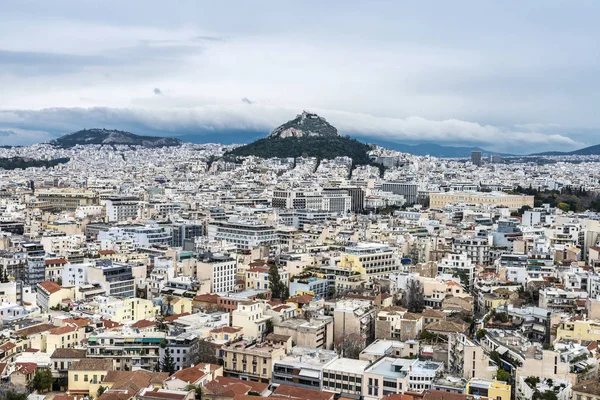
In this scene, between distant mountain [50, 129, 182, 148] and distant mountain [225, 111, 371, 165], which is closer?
distant mountain [225, 111, 371, 165]

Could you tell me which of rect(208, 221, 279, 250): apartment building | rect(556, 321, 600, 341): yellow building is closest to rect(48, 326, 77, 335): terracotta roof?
rect(556, 321, 600, 341): yellow building

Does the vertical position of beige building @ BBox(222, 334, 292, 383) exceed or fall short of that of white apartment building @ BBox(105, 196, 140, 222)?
it falls short

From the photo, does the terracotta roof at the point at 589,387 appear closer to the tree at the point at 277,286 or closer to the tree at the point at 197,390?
the tree at the point at 197,390

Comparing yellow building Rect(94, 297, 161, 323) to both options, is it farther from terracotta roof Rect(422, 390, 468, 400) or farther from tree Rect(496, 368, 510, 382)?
tree Rect(496, 368, 510, 382)

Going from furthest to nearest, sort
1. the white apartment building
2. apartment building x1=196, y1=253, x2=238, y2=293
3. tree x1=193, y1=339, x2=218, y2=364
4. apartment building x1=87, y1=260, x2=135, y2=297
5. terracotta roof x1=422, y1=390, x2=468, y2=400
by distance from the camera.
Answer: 1. the white apartment building
2. apartment building x1=196, y1=253, x2=238, y2=293
3. apartment building x1=87, y1=260, x2=135, y2=297
4. tree x1=193, y1=339, x2=218, y2=364
5. terracotta roof x1=422, y1=390, x2=468, y2=400

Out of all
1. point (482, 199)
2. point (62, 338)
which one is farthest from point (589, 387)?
point (482, 199)

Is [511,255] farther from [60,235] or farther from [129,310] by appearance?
[60,235]

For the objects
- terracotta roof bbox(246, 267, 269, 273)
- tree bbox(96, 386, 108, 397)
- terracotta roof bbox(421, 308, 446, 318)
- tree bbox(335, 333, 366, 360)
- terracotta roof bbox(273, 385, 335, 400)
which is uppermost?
terracotta roof bbox(246, 267, 269, 273)

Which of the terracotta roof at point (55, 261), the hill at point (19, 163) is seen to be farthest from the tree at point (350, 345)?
the hill at point (19, 163)
